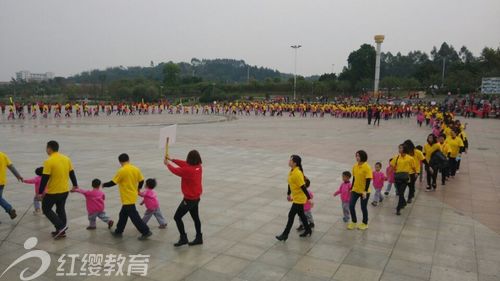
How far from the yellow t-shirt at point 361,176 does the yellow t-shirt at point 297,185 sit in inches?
52.3

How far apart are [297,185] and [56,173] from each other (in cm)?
395

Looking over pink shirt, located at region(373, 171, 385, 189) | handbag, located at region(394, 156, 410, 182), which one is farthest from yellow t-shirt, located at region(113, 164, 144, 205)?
handbag, located at region(394, 156, 410, 182)

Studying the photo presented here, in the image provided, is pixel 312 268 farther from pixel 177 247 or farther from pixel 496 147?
pixel 496 147

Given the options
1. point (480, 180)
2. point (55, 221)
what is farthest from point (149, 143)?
point (480, 180)

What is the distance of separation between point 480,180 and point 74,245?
1132 cm

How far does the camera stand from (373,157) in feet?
50.8

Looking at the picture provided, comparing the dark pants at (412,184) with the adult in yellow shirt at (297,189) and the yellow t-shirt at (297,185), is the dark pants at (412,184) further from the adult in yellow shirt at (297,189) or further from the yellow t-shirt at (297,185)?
the yellow t-shirt at (297,185)

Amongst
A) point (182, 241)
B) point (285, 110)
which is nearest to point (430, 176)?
point (182, 241)

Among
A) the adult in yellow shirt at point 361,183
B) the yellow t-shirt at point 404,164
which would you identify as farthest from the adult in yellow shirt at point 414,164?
the adult in yellow shirt at point 361,183

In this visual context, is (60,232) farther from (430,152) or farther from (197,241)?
(430,152)

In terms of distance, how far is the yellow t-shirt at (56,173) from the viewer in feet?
20.7

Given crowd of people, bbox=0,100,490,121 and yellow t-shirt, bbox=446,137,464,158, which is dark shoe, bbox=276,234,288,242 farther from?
crowd of people, bbox=0,100,490,121

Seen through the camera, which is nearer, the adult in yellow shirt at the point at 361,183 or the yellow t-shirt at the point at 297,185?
the yellow t-shirt at the point at 297,185

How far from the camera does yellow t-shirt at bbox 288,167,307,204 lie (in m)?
6.31
